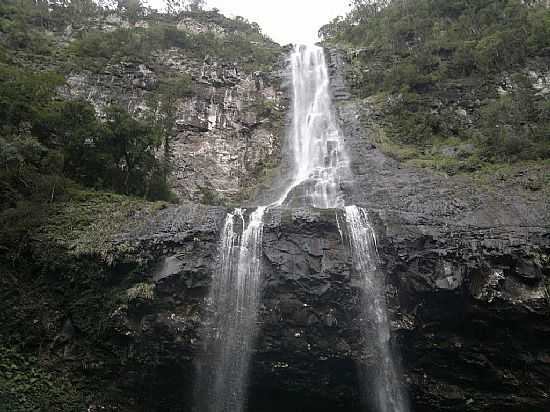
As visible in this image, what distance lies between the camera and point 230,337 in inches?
517

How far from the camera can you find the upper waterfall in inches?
776

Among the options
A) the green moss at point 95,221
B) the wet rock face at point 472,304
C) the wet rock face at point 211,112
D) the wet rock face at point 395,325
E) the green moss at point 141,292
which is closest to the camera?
the wet rock face at point 472,304

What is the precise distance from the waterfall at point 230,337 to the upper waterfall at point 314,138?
19.8ft

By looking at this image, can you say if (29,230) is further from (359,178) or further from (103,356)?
(359,178)

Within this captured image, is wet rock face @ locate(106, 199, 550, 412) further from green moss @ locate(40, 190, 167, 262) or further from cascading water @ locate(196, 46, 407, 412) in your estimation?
green moss @ locate(40, 190, 167, 262)

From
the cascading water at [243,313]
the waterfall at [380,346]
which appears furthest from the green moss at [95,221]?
the waterfall at [380,346]

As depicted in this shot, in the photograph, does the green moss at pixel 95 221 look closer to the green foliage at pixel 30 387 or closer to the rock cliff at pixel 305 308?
the rock cliff at pixel 305 308

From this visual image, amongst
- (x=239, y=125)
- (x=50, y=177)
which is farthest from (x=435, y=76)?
(x=50, y=177)

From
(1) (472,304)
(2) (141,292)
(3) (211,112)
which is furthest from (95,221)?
(3) (211,112)

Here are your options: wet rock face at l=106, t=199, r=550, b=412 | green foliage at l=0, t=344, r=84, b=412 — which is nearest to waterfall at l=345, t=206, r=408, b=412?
wet rock face at l=106, t=199, r=550, b=412

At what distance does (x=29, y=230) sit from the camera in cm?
1381

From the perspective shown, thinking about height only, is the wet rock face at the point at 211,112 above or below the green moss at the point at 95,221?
above

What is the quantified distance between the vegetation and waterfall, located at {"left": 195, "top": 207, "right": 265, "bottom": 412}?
10926mm

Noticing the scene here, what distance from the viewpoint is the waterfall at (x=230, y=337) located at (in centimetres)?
1308
